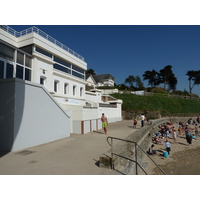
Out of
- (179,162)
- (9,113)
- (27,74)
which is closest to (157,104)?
(179,162)

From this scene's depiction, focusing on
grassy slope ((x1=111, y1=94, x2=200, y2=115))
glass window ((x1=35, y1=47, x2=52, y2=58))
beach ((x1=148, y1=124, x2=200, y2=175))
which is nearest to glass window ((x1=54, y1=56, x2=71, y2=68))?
glass window ((x1=35, y1=47, x2=52, y2=58))

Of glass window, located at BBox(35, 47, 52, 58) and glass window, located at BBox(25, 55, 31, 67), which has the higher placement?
glass window, located at BBox(35, 47, 52, 58)

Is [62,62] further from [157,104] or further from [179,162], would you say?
[157,104]

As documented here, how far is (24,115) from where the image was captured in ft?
25.1

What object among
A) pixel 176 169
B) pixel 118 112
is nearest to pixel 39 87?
pixel 176 169

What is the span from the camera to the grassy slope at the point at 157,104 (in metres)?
34.2

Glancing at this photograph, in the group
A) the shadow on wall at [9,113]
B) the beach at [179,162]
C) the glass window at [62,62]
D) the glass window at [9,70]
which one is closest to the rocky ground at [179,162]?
the beach at [179,162]

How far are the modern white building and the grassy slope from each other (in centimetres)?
1436

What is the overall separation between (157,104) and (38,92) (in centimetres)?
3530

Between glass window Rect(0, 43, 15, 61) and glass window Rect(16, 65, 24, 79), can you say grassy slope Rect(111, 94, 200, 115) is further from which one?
glass window Rect(0, 43, 15, 61)

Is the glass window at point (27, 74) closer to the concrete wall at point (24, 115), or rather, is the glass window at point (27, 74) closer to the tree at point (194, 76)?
the concrete wall at point (24, 115)

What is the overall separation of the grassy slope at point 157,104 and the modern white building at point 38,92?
47.1ft

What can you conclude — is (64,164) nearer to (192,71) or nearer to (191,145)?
(191,145)

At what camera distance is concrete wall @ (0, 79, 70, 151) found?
7.16 m
